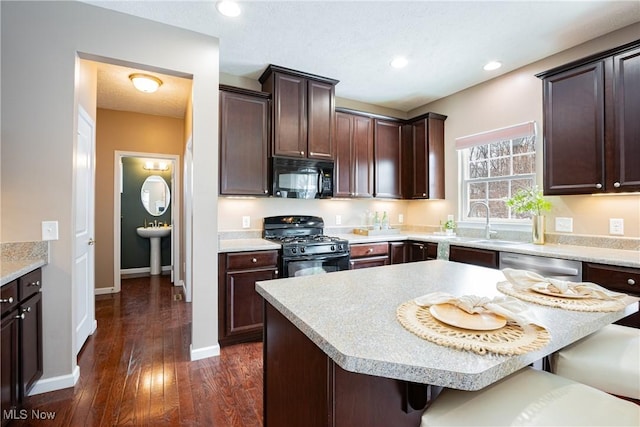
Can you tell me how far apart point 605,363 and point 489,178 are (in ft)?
9.29

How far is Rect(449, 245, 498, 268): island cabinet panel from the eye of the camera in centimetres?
273

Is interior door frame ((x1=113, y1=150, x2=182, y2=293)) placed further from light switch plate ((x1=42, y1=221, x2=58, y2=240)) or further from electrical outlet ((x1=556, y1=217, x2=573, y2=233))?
electrical outlet ((x1=556, y1=217, x2=573, y2=233))

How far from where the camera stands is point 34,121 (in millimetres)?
1991

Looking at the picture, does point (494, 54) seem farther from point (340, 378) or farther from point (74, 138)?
point (74, 138)

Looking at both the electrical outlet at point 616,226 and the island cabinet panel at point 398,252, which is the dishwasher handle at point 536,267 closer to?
the electrical outlet at point 616,226

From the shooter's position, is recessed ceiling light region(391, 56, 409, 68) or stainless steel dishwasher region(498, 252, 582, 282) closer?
stainless steel dishwasher region(498, 252, 582, 282)

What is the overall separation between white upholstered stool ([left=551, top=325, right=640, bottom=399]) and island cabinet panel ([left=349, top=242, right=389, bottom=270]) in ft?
7.44

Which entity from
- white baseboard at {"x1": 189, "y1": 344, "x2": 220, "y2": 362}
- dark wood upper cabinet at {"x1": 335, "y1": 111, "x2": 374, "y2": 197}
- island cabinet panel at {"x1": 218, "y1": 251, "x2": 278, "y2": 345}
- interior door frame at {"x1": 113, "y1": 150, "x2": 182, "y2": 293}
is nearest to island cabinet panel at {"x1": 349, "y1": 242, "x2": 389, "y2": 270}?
dark wood upper cabinet at {"x1": 335, "y1": 111, "x2": 374, "y2": 197}

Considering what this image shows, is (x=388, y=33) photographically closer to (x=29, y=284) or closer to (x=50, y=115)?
(x=50, y=115)

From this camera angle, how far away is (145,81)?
3.14m

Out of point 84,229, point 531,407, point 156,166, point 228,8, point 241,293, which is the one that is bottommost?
point 241,293

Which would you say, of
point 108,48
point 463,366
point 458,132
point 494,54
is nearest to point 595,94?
point 494,54

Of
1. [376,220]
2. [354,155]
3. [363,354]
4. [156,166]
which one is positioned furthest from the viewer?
[156,166]

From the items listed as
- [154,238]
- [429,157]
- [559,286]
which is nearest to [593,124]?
[429,157]
